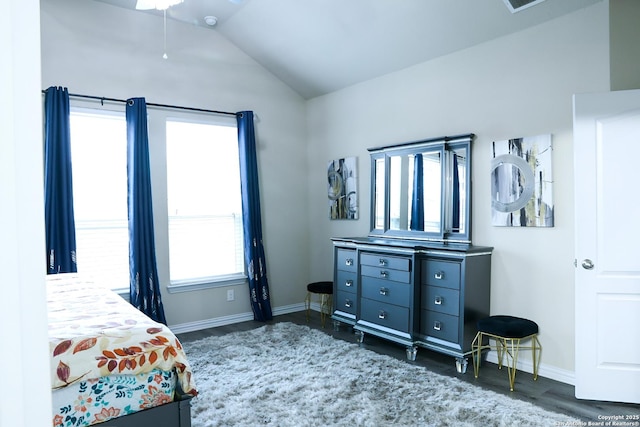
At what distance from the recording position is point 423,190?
13.6 feet

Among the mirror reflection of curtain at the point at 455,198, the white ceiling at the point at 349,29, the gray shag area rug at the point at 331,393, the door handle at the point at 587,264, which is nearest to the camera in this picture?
the gray shag area rug at the point at 331,393

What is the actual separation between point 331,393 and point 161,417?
130 cm

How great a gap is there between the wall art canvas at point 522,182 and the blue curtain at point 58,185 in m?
3.58

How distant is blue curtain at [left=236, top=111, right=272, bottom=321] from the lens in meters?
4.91

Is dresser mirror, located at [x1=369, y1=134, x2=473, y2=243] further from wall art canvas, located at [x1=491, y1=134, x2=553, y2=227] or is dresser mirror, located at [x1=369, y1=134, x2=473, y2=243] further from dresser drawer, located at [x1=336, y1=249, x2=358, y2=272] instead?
dresser drawer, located at [x1=336, y1=249, x2=358, y2=272]

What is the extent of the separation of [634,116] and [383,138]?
2.27 m

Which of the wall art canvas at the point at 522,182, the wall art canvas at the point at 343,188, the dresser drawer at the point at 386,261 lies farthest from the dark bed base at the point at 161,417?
the wall art canvas at the point at 343,188

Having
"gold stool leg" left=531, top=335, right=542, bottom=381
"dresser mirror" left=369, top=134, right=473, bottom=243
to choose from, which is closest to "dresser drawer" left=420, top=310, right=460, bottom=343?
"gold stool leg" left=531, top=335, right=542, bottom=381

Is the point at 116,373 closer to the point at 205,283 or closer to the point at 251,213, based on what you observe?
the point at 205,283

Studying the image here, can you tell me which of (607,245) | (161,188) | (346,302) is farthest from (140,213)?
(607,245)

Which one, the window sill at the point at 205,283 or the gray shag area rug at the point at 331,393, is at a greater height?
the window sill at the point at 205,283

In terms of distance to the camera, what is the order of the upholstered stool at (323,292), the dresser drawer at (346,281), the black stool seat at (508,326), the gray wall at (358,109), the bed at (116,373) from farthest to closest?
the upholstered stool at (323,292), the dresser drawer at (346,281), the gray wall at (358,109), the black stool seat at (508,326), the bed at (116,373)

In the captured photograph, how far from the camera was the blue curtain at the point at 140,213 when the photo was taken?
4195mm

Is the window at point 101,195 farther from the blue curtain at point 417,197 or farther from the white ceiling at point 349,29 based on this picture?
the blue curtain at point 417,197
